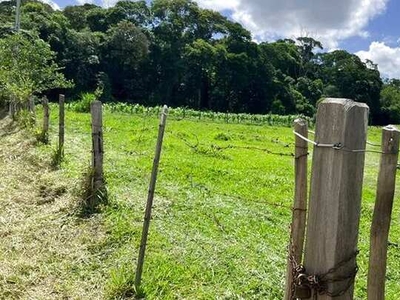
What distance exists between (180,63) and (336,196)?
1749 inches

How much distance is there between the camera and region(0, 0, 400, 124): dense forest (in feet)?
130

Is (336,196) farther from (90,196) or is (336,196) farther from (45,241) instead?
(90,196)

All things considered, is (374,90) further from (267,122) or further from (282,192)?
(282,192)

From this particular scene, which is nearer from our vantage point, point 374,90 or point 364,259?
point 364,259

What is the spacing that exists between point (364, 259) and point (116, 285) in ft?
9.46

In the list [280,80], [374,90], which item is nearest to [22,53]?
[280,80]

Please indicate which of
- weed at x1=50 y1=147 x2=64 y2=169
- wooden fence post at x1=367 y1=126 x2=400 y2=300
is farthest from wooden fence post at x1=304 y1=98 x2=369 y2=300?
weed at x1=50 y1=147 x2=64 y2=169

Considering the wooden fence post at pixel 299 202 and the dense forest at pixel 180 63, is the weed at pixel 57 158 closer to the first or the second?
the wooden fence post at pixel 299 202

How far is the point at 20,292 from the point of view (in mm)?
4055

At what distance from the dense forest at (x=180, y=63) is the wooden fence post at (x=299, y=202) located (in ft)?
121

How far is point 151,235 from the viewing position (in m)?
5.17

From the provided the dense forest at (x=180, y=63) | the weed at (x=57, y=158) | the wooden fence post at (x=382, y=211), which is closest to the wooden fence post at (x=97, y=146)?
the weed at (x=57, y=158)

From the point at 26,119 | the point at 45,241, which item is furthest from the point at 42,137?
the point at 45,241

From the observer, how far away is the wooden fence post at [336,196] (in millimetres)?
2023
